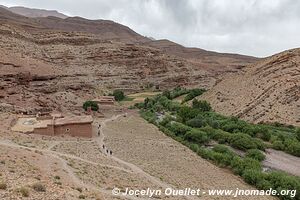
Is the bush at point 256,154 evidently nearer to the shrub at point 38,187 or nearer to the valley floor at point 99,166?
the valley floor at point 99,166

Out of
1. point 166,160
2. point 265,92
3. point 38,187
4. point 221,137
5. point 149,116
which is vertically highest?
point 265,92

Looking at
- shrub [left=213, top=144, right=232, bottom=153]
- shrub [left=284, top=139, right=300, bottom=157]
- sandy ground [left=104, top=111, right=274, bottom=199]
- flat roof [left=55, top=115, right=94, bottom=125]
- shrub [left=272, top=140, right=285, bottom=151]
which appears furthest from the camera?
shrub [left=272, top=140, right=285, bottom=151]

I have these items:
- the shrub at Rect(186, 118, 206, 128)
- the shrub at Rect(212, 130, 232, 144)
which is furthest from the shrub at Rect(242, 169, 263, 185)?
the shrub at Rect(186, 118, 206, 128)

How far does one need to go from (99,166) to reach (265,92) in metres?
30.3

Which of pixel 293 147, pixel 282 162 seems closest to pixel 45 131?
pixel 282 162

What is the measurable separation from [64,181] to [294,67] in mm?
39519

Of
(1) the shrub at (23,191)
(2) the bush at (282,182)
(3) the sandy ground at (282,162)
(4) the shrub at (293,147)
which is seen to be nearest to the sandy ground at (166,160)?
(2) the bush at (282,182)

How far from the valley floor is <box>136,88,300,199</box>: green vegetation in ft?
3.12

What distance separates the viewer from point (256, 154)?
96.5 feet

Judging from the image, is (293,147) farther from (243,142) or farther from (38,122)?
(38,122)

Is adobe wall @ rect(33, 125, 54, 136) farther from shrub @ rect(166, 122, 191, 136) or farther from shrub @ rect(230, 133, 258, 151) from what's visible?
shrub @ rect(230, 133, 258, 151)

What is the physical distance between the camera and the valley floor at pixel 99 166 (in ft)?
48.2

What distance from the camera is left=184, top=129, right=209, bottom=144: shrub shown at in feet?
113

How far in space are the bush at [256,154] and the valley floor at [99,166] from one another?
3559 mm
